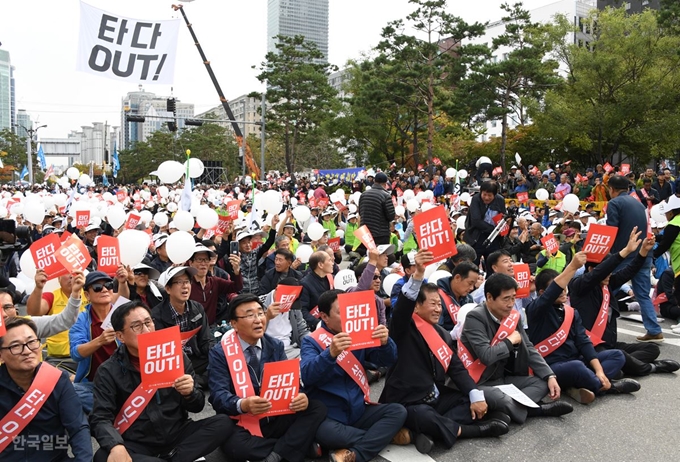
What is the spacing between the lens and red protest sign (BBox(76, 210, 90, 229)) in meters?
10.7

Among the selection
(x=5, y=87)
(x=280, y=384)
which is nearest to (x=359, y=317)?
(x=280, y=384)

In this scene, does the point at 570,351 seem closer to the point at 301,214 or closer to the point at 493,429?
the point at 493,429

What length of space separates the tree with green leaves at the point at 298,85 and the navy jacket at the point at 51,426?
40.7m

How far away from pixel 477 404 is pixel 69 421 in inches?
116

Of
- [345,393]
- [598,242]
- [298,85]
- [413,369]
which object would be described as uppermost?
[298,85]

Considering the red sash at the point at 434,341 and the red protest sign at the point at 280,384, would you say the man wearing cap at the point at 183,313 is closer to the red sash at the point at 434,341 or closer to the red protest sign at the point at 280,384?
the red protest sign at the point at 280,384

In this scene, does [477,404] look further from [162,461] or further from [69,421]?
[69,421]

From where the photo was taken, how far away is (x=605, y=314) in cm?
614

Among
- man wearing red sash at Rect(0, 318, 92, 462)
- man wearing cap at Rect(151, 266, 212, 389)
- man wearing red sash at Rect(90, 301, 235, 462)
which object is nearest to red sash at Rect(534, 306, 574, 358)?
man wearing red sash at Rect(90, 301, 235, 462)

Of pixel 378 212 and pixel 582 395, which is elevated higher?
pixel 378 212

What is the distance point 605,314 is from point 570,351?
25.4 inches

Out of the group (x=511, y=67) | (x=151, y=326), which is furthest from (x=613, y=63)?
(x=151, y=326)

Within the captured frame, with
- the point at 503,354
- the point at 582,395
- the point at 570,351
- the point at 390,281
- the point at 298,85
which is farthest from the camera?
the point at 298,85

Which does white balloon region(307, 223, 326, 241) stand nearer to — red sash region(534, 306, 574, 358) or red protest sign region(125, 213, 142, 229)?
red protest sign region(125, 213, 142, 229)
